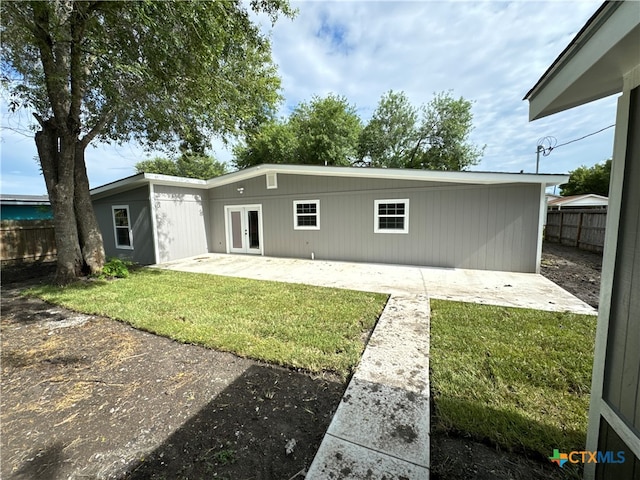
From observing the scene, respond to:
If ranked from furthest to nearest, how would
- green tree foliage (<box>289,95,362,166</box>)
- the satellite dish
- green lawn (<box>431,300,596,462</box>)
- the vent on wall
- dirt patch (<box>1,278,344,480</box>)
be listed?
green tree foliage (<box>289,95,362,166</box>) → the satellite dish → the vent on wall → green lawn (<box>431,300,596,462</box>) → dirt patch (<box>1,278,344,480</box>)

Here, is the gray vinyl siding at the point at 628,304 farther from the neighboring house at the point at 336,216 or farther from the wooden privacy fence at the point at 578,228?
the wooden privacy fence at the point at 578,228

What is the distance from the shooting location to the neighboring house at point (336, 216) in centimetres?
685

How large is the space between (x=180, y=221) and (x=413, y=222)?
8292 mm

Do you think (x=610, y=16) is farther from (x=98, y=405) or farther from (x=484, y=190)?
(x=484, y=190)

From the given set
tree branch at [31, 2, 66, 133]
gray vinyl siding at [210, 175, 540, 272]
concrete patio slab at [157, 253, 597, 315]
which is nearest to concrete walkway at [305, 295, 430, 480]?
concrete patio slab at [157, 253, 597, 315]

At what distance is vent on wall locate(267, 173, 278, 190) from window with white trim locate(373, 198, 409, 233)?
12.1 ft

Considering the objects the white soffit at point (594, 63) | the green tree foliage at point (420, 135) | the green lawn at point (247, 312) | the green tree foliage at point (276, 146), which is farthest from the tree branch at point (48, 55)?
the green tree foliage at point (420, 135)

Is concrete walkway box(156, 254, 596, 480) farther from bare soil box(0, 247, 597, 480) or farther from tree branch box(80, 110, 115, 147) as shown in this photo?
tree branch box(80, 110, 115, 147)

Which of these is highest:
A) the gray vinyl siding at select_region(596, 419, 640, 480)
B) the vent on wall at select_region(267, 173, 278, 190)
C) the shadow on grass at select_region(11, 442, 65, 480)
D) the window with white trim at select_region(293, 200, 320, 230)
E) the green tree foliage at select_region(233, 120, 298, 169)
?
the green tree foliage at select_region(233, 120, 298, 169)

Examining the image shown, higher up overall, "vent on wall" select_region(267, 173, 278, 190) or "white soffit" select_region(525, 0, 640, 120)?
"vent on wall" select_region(267, 173, 278, 190)

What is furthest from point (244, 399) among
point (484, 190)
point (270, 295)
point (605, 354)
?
point (484, 190)

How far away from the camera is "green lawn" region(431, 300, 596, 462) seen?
6.13 ft

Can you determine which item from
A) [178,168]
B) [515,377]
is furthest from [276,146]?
[178,168]

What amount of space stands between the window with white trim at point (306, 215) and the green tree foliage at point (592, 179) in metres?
28.2
